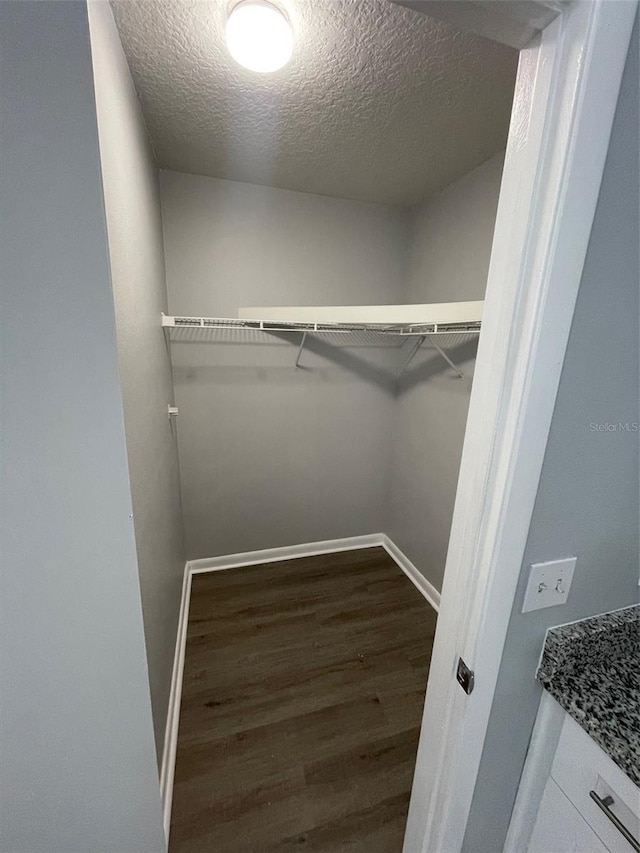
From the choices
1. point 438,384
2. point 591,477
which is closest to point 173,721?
point 591,477

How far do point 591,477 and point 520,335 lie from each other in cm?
33

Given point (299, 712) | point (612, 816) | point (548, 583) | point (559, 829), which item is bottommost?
point (299, 712)

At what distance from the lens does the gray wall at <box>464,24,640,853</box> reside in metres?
0.54

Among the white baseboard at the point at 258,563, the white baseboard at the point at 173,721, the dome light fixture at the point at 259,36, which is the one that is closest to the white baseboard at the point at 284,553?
the white baseboard at the point at 258,563

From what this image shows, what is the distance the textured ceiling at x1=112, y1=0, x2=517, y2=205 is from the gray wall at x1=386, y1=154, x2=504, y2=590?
0.21 metres

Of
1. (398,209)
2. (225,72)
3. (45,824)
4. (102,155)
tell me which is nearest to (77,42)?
(102,155)

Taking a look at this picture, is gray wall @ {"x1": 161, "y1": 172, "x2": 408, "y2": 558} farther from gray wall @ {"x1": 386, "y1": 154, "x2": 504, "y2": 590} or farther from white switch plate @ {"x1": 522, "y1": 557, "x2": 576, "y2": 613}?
white switch plate @ {"x1": 522, "y1": 557, "x2": 576, "y2": 613}

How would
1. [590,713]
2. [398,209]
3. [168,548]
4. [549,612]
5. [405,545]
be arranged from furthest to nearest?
[405,545] < [398,209] < [168,548] < [549,612] < [590,713]

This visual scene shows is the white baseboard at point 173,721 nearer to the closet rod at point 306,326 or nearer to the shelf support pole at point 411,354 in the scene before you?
the closet rod at point 306,326

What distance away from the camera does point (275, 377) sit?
7.34ft

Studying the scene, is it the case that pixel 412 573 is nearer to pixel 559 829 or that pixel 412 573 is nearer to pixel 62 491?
pixel 559 829

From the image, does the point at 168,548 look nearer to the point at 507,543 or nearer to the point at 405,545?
the point at 507,543

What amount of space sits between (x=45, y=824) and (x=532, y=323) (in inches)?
64.4

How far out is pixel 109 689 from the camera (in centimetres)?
85
